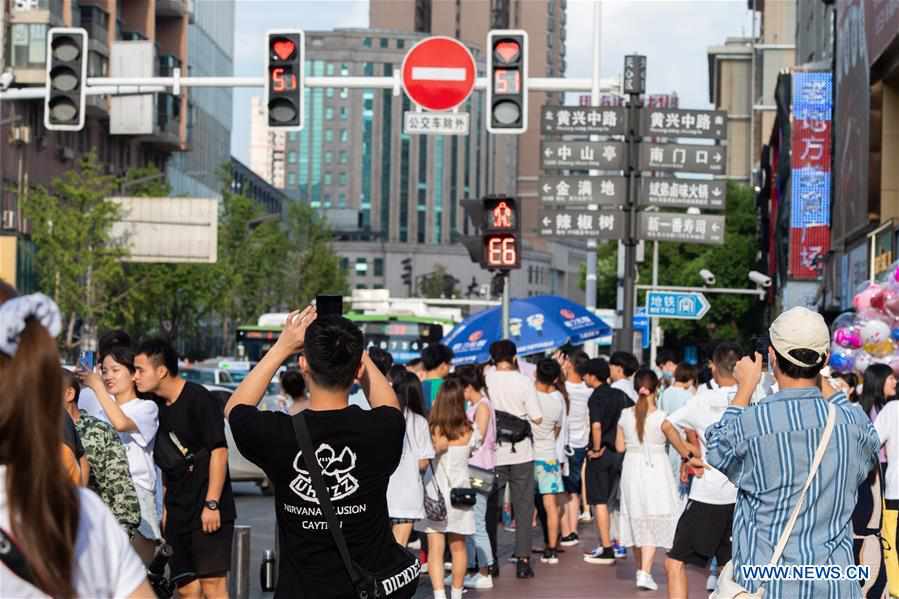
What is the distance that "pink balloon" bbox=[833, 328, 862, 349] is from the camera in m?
17.5

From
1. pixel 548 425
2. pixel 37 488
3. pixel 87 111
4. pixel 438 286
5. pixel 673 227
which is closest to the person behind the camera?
pixel 37 488

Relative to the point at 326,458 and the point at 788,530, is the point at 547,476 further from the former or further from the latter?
the point at 326,458

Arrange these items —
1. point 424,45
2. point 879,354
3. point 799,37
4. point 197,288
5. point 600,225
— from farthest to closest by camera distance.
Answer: point 799,37, point 197,288, point 600,225, point 424,45, point 879,354

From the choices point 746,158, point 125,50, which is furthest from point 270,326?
point 746,158

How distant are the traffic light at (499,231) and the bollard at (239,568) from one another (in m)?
8.01

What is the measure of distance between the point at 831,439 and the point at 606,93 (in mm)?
14431

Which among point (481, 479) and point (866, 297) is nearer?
point (481, 479)

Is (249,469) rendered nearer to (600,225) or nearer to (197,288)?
(600,225)

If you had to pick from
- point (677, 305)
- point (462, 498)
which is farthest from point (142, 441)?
point (677, 305)

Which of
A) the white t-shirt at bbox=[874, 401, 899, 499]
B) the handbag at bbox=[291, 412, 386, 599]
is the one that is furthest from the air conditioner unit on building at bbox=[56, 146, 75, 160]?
the handbag at bbox=[291, 412, 386, 599]

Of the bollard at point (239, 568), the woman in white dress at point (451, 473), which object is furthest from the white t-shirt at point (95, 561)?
the woman in white dress at point (451, 473)

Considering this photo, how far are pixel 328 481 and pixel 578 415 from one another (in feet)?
40.3

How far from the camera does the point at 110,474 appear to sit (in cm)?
700

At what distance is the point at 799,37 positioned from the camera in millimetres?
75250
